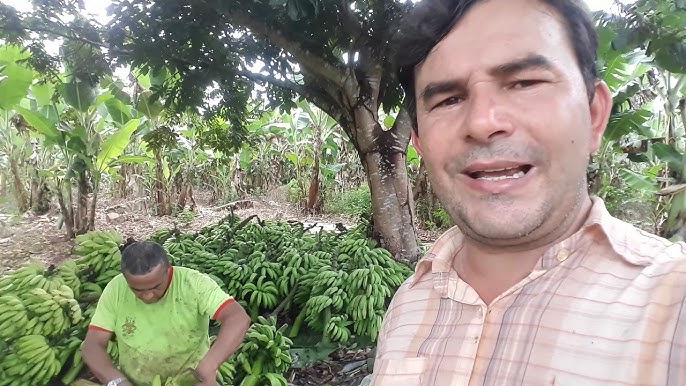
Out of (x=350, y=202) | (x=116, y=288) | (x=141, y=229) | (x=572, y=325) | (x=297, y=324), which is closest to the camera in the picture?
(x=572, y=325)

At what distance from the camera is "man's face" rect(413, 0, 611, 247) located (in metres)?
0.88

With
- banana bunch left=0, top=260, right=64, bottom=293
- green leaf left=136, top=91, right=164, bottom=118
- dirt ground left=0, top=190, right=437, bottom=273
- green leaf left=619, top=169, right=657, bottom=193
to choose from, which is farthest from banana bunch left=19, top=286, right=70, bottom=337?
green leaf left=619, top=169, right=657, bottom=193

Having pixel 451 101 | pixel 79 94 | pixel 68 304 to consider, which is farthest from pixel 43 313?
pixel 79 94

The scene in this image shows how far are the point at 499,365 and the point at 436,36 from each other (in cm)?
68

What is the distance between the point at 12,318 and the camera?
2.95 metres

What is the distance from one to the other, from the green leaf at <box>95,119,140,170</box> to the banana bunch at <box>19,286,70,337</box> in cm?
396

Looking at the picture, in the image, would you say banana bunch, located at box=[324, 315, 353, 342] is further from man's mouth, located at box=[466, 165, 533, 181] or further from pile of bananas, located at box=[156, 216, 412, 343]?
man's mouth, located at box=[466, 165, 533, 181]

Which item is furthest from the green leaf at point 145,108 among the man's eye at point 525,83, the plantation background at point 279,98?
the man's eye at point 525,83

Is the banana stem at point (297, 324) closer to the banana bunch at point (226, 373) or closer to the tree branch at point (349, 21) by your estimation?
the banana bunch at point (226, 373)

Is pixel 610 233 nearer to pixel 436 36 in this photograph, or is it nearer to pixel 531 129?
pixel 531 129

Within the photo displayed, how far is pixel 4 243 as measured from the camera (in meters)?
7.98

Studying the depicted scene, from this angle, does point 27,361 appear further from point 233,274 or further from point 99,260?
point 233,274

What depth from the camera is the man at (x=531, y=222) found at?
83 centimetres

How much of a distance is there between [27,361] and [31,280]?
60 centimetres
